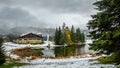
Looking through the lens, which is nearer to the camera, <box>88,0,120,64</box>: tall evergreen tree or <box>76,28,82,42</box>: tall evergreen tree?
<box>88,0,120,64</box>: tall evergreen tree

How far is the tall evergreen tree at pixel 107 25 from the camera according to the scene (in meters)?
20.4

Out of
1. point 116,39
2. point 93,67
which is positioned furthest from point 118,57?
point 93,67

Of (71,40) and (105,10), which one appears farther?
(71,40)

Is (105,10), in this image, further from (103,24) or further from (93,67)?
(93,67)

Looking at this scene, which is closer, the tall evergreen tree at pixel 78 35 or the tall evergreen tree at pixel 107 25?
the tall evergreen tree at pixel 107 25

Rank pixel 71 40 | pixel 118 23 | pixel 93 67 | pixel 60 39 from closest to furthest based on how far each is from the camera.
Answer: pixel 118 23, pixel 93 67, pixel 60 39, pixel 71 40

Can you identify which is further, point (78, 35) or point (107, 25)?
point (78, 35)

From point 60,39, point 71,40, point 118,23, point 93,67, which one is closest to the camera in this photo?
point 118,23

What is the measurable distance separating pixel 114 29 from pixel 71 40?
405 ft

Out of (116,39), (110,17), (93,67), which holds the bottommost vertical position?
(93,67)

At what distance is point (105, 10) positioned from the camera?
849 inches

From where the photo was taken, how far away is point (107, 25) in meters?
21.6

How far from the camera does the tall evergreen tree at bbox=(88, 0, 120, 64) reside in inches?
802

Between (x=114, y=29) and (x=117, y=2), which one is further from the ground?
(x=117, y=2)
